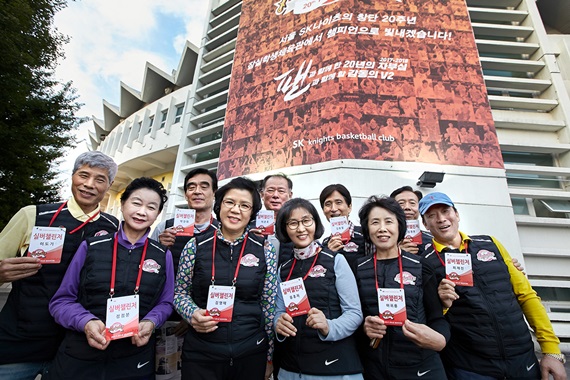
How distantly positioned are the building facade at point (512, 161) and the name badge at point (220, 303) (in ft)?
23.6

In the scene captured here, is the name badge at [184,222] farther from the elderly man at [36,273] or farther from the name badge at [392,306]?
the name badge at [392,306]

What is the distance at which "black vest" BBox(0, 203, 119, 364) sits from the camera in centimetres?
165

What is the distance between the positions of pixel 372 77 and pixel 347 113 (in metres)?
1.78

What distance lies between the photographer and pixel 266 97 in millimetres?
10703

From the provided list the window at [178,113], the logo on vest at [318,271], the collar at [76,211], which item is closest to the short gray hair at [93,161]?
the collar at [76,211]

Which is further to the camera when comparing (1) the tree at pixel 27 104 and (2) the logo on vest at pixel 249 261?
(1) the tree at pixel 27 104

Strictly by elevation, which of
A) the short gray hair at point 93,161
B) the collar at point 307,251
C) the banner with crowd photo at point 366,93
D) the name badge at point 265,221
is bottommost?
the collar at point 307,251

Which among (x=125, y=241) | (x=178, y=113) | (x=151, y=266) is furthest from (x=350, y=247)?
(x=178, y=113)

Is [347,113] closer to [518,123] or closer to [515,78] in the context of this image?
[518,123]

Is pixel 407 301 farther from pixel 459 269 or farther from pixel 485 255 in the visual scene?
pixel 485 255

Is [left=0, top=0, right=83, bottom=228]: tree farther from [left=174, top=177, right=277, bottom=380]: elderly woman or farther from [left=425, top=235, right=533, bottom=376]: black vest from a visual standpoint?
[left=425, top=235, right=533, bottom=376]: black vest

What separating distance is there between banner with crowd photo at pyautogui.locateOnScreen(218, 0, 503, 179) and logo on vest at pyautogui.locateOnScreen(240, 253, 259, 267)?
7.21m

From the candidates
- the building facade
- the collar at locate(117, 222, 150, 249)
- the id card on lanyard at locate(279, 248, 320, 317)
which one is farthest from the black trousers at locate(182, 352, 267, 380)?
the building facade

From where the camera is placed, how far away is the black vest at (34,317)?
165 centimetres
